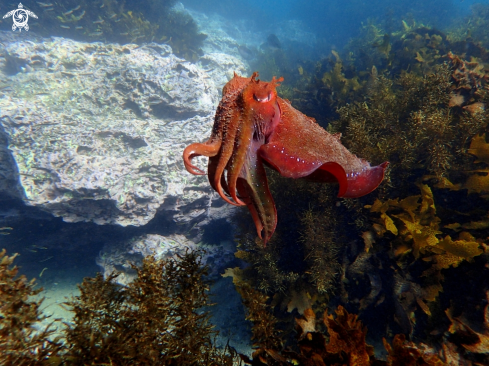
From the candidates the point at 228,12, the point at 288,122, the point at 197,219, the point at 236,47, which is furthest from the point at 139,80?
the point at 228,12

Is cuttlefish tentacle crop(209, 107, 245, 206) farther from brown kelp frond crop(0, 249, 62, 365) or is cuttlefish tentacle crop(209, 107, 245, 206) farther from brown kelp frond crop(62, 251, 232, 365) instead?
brown kelp frond crop(0, 249, 62, 365)

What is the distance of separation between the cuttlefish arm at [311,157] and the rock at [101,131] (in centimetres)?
525

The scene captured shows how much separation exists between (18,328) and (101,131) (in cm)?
728

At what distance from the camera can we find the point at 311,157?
5.37ft

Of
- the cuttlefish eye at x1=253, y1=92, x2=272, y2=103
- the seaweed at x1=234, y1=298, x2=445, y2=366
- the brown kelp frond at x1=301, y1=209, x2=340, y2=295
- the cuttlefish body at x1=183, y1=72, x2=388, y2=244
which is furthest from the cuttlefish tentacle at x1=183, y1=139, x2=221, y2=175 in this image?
the brown kelp frond at x1=301, y1=209, x2=340, y2=295

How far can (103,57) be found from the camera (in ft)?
35.6

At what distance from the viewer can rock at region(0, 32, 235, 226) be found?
6430 millimetres

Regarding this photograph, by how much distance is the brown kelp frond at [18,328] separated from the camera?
1.78 meters

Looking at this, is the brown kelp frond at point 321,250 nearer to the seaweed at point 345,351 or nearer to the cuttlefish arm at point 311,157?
the seaweed at point 345,351

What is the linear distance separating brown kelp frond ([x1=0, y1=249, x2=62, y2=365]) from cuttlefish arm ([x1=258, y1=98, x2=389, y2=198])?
7.47 feet

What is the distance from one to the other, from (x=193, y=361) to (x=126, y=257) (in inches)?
206

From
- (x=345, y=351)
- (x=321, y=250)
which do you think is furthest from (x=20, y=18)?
(x=345, y=351)

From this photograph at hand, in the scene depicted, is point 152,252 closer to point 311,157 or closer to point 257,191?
point 257,191

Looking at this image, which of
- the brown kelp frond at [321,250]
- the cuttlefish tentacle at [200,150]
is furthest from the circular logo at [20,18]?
the brown kelp frond at [321,250]
